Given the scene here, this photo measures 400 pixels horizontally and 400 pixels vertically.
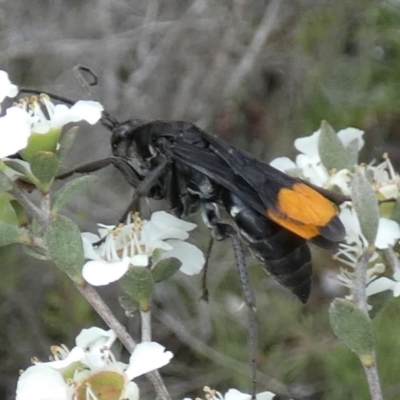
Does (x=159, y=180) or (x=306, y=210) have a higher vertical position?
(x=159, y=180)

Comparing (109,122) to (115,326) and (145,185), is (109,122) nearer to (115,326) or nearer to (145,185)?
(145,185)

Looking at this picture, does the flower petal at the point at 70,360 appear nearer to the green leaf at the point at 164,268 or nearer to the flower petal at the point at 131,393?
the flower petal at the point at 131,393

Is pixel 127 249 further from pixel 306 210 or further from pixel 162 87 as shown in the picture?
pixel 162 87

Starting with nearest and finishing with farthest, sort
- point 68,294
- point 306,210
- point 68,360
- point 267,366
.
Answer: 1. point 68,360
2. point 306,210
3. point 267,366
4. point 68,294

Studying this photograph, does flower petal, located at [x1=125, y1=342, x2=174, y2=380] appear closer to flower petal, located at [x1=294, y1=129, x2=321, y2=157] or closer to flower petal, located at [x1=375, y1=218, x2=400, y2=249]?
flower petal, located at [x1=375, y1=218, x2=400, y2=249]

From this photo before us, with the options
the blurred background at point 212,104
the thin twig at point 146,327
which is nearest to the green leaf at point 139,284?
the thin twig at point 146,327

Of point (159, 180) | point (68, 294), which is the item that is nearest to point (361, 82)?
point (68, 294)

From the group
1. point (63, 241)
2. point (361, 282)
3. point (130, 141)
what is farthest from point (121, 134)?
point (361, 282)
